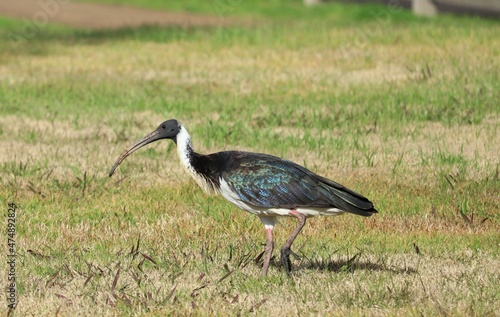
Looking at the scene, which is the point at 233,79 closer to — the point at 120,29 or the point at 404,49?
the point at 404,49

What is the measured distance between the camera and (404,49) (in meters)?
17.9

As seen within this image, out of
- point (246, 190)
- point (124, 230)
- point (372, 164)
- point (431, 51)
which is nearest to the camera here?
point (246, 190)

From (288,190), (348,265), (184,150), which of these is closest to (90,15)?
(184,150)

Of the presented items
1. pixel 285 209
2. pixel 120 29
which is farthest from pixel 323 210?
pixel 120 29

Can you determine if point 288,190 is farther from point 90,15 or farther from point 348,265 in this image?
point 90,15

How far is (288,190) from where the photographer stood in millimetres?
7617

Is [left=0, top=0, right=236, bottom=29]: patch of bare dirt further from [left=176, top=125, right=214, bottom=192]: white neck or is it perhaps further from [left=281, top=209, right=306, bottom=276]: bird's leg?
[left=281, top=209, right=306, bottom=276]: bird's leg

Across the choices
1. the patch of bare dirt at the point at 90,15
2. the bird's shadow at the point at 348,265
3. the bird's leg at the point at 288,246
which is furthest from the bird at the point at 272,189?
the patch of bare dirt at the point at 90,15

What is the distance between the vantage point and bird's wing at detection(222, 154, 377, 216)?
7535 mm

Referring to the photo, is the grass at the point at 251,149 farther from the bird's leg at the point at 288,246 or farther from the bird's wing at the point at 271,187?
the bird's wing at the point at 271,187

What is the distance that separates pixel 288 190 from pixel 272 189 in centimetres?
10

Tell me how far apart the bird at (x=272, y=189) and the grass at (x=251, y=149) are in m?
0.43

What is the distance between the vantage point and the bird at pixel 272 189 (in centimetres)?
757

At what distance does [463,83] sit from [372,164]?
433 centimetres
